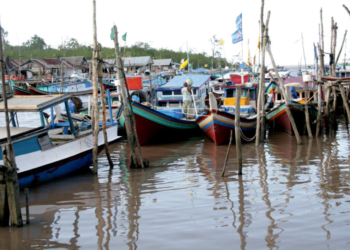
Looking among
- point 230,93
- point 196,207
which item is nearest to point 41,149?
point 196,207

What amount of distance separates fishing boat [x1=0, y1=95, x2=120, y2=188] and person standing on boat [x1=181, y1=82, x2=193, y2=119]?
6109 millimetres

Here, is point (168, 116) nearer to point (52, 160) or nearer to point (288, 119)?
point (288, 119)

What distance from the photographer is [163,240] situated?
502 centimetres

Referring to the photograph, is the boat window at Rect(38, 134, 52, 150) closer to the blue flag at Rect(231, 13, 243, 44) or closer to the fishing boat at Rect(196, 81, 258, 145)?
the fishing boat at Rect(196, 81, 258, 145)

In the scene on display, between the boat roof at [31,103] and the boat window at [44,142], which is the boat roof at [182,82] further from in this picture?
the boat window at [44,142]

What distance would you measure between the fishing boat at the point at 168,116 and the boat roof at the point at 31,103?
4.39m

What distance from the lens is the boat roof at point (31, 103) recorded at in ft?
25.3

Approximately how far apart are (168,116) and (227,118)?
2.23 meters

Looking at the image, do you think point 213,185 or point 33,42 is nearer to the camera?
point 213,185

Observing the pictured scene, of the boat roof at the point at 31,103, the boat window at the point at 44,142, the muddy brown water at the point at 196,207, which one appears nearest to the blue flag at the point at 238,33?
the muddy brown water at the point at 196,207

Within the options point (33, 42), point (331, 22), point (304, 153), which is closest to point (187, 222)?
point (304, 153)

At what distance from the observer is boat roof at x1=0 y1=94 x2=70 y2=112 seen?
772cm

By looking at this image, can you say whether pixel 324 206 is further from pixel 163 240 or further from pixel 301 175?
pixel 163 240

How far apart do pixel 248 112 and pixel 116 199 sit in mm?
10085
